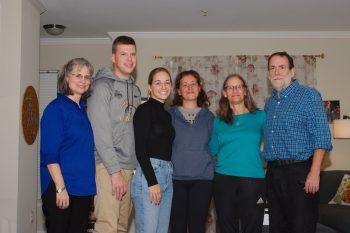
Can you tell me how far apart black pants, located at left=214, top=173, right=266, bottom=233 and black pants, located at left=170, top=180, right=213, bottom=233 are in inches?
4.5

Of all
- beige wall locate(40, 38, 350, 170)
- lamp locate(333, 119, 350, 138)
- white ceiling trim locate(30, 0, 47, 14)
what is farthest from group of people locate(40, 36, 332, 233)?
beige wall locate(40, 38, 350, 170)

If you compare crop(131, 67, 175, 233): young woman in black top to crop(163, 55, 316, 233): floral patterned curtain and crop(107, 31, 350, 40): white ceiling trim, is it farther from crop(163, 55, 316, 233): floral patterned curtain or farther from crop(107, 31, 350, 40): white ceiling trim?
crop(107, 31, 350, 40): white ceiling trim

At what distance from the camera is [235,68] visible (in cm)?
533

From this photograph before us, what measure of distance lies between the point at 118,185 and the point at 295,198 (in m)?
1.13

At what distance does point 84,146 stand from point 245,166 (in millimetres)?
1070

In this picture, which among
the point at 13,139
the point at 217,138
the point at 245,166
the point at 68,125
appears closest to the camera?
the point at 68,125

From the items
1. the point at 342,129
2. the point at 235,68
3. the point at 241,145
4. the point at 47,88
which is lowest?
the point at 241,145

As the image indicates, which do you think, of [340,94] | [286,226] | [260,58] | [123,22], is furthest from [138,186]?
[340,94]

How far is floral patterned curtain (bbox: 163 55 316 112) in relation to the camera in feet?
17.3

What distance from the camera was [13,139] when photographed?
3389 millimetres

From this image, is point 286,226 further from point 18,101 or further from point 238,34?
point 238,34

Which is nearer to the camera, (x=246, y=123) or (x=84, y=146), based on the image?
(x=84, y=146)

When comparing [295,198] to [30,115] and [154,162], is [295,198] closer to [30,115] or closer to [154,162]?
[154,162]

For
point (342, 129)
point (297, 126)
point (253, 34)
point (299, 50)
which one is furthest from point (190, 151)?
point (299, 50)
